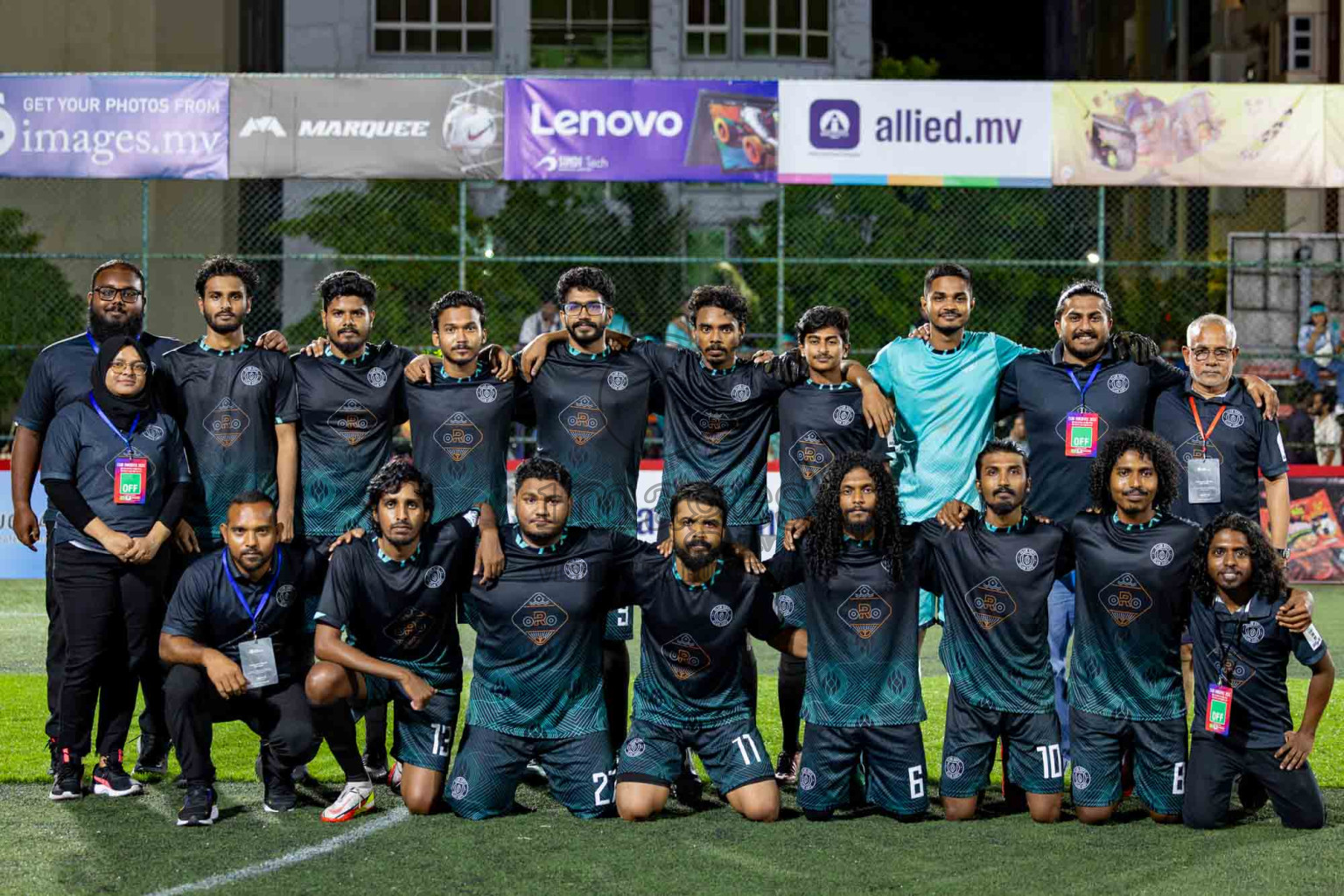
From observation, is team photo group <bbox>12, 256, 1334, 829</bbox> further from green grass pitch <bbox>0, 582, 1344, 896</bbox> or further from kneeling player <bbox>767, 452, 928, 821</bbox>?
green grass pitch <bbox>0, 582, 1344, 896</bbox>

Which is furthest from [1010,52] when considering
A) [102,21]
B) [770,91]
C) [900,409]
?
[900,409]

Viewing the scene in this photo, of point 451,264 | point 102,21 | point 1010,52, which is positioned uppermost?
point 1010,52

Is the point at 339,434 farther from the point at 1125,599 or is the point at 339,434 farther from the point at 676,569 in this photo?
the point at 1125,599

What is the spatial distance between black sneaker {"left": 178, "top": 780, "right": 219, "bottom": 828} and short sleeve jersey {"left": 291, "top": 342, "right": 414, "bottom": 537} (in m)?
1.20

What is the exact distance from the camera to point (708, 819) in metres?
5.75

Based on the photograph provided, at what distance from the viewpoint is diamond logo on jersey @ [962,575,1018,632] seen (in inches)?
229

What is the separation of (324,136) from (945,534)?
9450mm

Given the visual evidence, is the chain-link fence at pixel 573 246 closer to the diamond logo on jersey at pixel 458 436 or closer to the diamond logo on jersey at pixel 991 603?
the diamond logo on jersey at pixel 458 436

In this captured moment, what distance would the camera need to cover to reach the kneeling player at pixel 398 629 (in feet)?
18.9

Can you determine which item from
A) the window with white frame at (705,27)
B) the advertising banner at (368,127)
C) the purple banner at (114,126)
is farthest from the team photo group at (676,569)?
the window with white frame at (705,27)

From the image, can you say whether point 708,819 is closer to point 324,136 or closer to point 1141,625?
point 1141,625

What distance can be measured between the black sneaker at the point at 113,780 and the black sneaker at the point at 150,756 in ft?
0.91

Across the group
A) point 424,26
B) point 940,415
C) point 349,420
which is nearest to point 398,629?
point 349,420

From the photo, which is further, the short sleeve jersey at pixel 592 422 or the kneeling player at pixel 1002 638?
the short sleeve jersey at pixel 592 422
